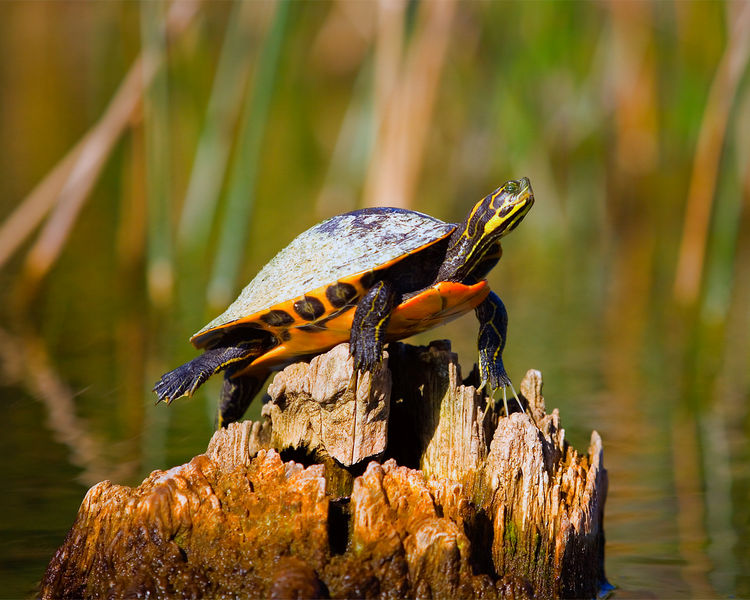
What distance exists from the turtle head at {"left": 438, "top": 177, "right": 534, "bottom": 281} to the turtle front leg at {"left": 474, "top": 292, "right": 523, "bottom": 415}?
131 mm

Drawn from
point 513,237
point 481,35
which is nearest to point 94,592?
point 481,35

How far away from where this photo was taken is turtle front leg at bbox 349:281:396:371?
2393mm

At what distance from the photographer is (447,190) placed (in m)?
9.87

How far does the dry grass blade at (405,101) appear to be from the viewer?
19.5ft

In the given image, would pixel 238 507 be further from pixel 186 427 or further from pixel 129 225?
pixel 129 225

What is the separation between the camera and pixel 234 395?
2998 millimetres

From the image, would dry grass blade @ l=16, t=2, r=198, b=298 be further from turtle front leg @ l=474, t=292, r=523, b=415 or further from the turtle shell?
turtle front leg @ l=474, t=292, r=523, b=415

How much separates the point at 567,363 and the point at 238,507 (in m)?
3.28

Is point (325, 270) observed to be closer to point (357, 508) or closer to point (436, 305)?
point (436, 305)

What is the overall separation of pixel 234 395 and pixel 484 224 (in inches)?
36.6

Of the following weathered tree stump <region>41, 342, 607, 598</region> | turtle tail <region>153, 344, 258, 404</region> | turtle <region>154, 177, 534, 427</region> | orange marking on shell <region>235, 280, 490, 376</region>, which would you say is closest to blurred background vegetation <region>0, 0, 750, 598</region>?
weathered tree stump <region>41, 342, 607, 598</region>

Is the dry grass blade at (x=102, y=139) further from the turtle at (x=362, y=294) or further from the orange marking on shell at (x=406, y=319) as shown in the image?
the orange marking on shell at (x=406, y=319)

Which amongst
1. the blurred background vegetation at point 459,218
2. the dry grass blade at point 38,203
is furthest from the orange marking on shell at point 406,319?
the dry grass blade at point 38,203

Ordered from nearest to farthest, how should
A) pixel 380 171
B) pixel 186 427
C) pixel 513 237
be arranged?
pixel 186 427
pixel 380 171
pixel 513 237
